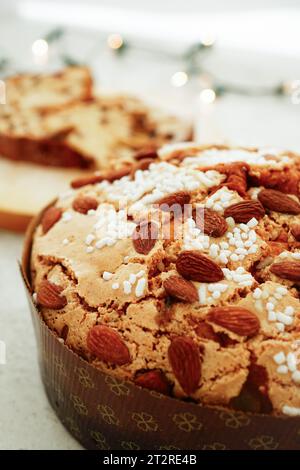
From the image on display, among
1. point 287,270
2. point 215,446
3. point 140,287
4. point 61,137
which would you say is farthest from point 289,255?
point 61,137

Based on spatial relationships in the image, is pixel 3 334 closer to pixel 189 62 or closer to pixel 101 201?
pixel 101 201

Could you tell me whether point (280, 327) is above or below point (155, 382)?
above

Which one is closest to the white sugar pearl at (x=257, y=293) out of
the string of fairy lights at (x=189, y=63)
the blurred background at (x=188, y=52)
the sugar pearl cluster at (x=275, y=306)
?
the sugar pearl cluster at (x=275, y=306)

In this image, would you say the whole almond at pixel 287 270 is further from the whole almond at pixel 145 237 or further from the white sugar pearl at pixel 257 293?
the whole almond at pixel 145 237

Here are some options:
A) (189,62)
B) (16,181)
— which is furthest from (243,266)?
(189,62)

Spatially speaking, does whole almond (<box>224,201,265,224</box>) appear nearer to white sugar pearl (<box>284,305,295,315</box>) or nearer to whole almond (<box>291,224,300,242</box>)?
whole almond (<box>291,224,300,242</box>)

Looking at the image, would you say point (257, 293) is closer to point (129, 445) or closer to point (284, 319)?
→ point (284, 319)

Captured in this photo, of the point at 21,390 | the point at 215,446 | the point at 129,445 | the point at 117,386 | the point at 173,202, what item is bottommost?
the point at 21,390

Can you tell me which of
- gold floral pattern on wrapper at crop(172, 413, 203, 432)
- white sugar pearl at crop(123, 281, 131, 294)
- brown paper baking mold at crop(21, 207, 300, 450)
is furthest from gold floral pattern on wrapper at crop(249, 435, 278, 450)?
white sugar pearl at crop(123, 281, 131, 294)
